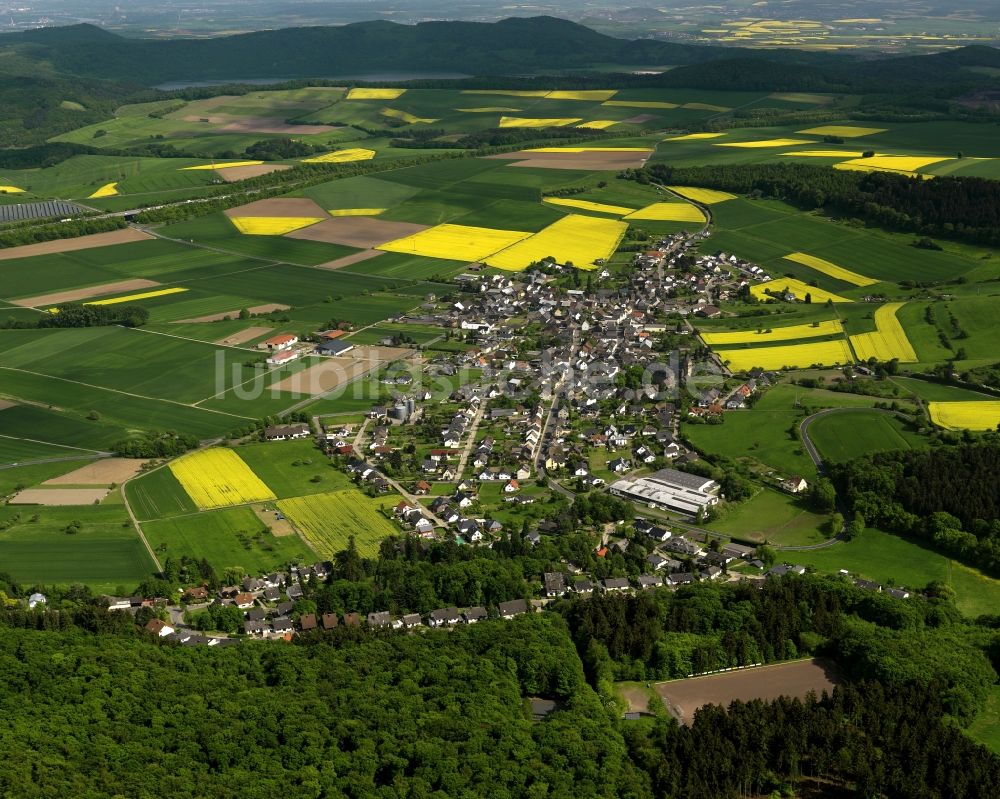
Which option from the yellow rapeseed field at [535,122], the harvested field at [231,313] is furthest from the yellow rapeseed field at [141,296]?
the yellow rapeseed field at [535,122]

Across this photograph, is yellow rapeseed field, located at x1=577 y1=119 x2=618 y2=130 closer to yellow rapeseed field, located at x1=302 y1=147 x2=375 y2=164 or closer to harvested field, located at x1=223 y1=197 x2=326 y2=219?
yellow rapeseed field, located at x1=302 y1=147 x2=375 y2=164

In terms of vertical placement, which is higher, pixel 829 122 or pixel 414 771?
pixel 829 122

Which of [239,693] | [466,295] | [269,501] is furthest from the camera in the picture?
[466,295]

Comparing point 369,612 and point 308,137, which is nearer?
point 369,612

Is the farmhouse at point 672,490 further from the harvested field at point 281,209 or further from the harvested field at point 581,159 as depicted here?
the harvested field at point 581,159

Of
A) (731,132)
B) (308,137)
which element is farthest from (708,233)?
(308,137)

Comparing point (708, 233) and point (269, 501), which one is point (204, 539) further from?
point (708, 233)

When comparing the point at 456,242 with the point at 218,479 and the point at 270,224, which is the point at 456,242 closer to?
the point at 270,224

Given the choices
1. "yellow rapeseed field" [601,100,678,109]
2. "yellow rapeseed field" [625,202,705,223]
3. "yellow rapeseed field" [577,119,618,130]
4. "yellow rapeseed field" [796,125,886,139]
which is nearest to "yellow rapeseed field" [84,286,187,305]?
"yellow rapeseed field" [625,202,705,223]
